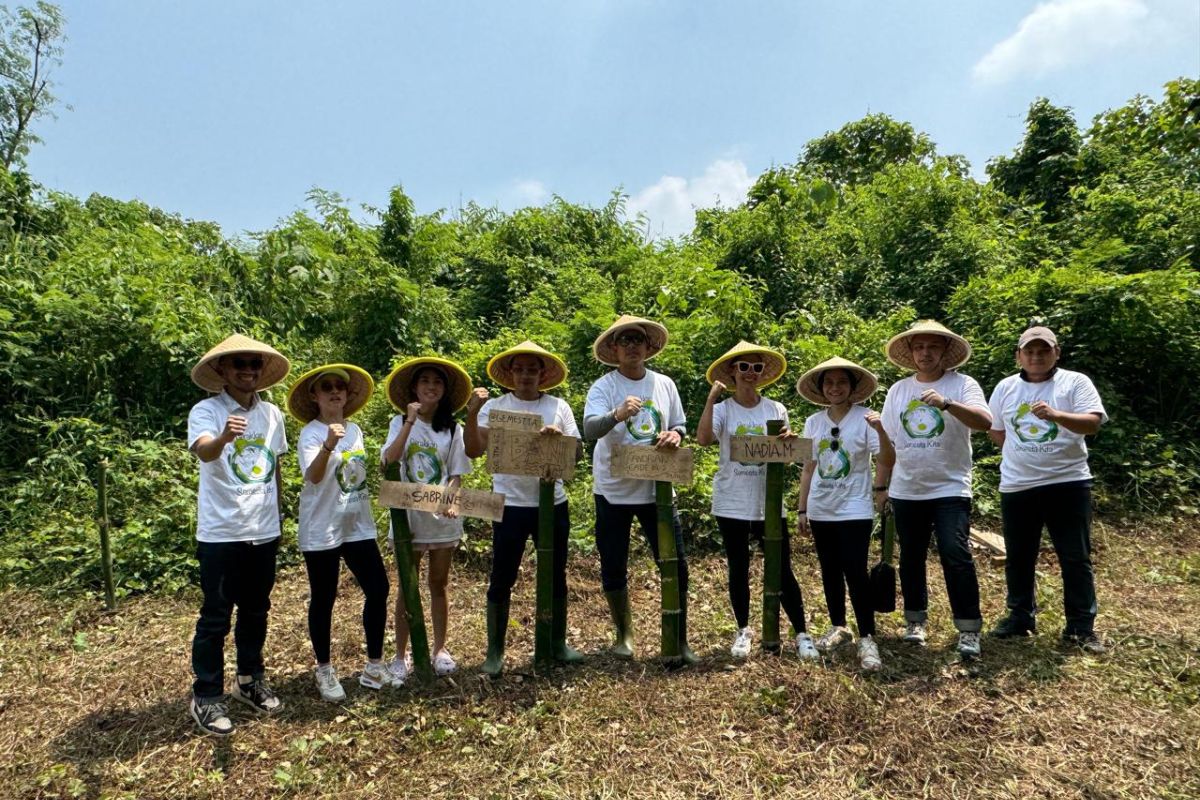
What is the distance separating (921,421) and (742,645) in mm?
1854

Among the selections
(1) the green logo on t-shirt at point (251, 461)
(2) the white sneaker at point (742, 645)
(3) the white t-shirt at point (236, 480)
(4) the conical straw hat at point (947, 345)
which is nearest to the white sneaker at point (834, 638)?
(2) the white sneaker at point (742, 645)

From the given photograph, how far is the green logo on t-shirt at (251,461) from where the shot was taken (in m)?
3.72

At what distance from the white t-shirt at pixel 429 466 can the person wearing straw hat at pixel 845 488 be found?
88.9 inches

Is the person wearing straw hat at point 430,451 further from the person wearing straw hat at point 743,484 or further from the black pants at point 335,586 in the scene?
the person wearing straw hat at point 743,484

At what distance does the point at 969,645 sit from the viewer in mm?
4207

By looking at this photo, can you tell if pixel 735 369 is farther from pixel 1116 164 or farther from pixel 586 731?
pixel 1116 164

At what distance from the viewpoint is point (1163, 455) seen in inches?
319

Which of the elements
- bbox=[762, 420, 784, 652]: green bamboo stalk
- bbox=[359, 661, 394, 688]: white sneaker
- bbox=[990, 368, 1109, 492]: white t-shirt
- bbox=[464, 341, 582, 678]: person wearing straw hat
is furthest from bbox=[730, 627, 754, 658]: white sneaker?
bbox=[359, 661, 394, 688]: white sneaker

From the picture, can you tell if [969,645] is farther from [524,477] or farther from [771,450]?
[524,477]

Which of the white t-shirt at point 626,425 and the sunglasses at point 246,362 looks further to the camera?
the white t-shirt at point 626,425

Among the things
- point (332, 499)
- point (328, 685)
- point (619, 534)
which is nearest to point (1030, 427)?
point (619, 534)

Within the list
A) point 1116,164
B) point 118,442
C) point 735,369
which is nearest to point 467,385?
point 735,369

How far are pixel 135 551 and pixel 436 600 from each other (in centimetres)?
356

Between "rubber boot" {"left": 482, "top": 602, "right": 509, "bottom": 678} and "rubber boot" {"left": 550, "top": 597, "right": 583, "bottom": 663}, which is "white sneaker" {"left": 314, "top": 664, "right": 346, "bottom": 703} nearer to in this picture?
"rubber boot" {"left": 482, "top": 602, "right": 509, "bottom": 678}
